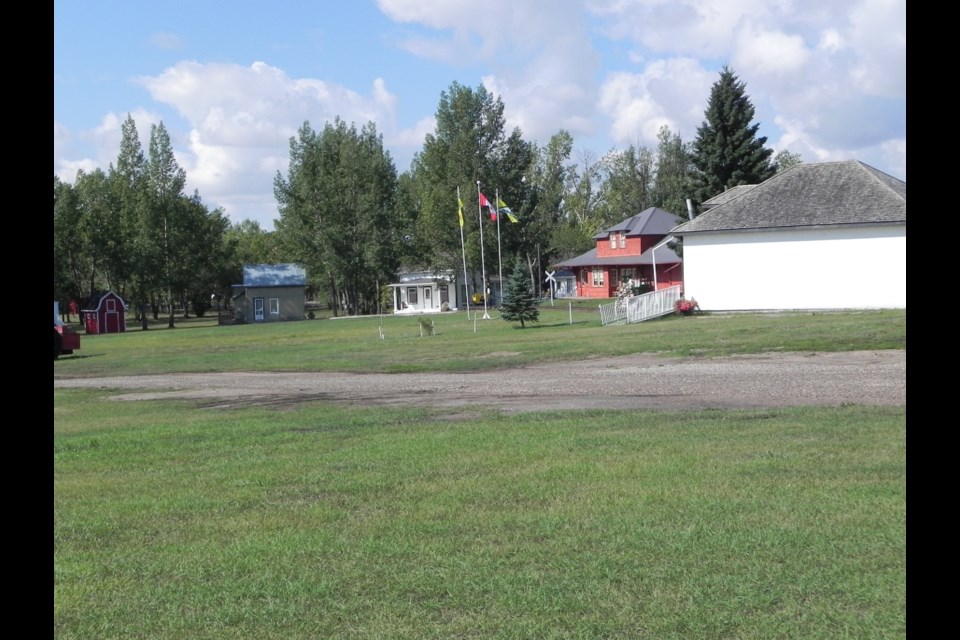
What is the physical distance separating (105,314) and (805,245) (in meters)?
55.6

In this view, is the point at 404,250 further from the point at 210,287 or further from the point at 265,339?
the point at 265,339

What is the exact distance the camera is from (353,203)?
295 feet

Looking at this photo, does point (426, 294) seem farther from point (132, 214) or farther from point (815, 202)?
point (815, 202)

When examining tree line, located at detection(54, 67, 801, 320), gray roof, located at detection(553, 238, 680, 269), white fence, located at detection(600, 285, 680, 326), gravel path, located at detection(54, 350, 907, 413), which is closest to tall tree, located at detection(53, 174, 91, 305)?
tree line, located at detection(54, 67, 801, 320)

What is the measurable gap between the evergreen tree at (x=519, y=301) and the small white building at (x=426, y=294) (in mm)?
38568

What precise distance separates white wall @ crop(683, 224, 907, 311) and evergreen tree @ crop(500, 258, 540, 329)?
7862 mm

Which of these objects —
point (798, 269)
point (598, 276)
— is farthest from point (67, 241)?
point (798, 269)

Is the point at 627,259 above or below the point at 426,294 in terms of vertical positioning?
above

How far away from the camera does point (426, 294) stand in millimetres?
89062

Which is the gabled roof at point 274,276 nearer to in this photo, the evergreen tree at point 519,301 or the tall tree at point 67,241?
the tall tree at point 67,241

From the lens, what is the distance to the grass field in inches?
215

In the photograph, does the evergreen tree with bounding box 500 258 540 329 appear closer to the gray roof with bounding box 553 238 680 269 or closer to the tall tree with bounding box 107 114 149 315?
the gray roof with bounding box 553 238 680 269

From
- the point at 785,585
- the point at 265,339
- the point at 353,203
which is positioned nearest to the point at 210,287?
the point at 353,203

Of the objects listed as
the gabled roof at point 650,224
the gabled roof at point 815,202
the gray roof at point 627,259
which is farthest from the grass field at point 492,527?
the gabled roof at point 650,224
